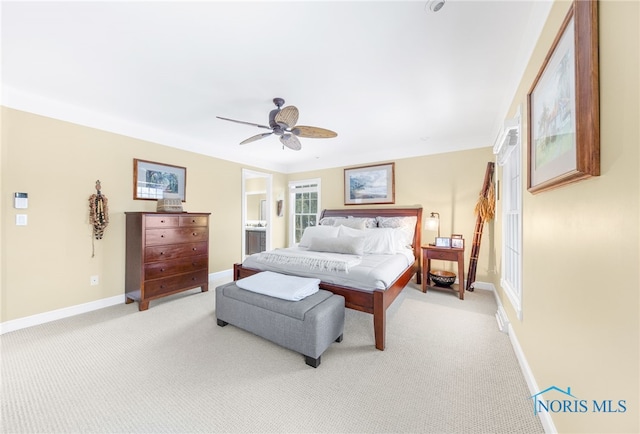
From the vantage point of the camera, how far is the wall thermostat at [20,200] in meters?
2.51

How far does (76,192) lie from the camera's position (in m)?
2.93

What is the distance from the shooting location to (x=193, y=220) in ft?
11.9

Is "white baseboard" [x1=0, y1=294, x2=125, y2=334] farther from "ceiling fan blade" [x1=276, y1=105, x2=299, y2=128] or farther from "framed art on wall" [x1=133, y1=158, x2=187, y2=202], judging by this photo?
"ceiling fan blade" [x1=276, y1=105, x2=299, y2=128]

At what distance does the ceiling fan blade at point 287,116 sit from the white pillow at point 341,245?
1.58 metres

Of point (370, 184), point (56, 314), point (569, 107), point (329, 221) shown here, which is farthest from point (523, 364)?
point (56, 314)

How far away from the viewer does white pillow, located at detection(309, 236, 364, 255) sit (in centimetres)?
312

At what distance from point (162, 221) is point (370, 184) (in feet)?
11.9

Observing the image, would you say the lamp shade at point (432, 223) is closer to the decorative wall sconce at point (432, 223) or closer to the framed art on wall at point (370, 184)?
the decorative wall sconce at point (432, 223)

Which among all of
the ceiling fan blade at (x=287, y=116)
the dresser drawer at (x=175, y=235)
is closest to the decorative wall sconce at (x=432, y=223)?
the ceiling fan blade at (x=287, y=116)

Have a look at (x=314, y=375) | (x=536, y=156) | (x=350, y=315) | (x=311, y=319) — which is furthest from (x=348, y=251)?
(x=536, y=156)

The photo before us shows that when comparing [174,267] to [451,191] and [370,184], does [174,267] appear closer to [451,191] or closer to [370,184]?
[370,184]

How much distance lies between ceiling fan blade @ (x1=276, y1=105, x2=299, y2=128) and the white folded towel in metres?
1.63

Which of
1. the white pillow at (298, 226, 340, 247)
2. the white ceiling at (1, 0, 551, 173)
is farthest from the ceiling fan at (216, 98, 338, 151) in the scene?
the white pillow at (298, 226, 340, 247)

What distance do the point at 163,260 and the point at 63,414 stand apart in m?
1.96
